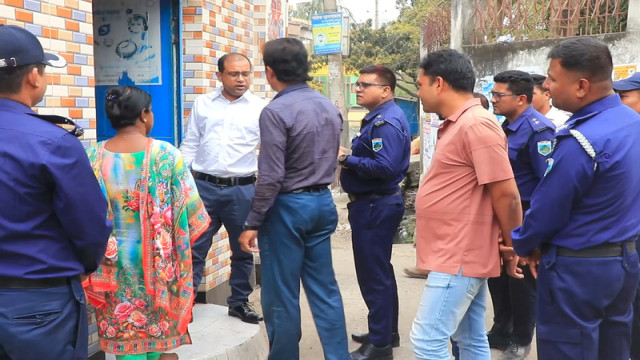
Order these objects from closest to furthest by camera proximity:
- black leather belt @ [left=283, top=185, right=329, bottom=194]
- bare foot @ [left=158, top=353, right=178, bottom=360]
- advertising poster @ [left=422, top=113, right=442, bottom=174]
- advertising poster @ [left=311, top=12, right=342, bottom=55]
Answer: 1. bare foot @ [left=158, top=353, right=178, bottom=360]
2. black leather belt @ [left=283, top=185, right=329, bottom=194]
3. advertising poster @ [left=422, top=113, right=442, bottom=174]
4. advertising poster @ [left=311, top=12, right=342, bottom=55]

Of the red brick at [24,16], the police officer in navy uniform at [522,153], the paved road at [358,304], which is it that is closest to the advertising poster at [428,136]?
the paved road at [358,304]

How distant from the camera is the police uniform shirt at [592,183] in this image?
93.4 inches

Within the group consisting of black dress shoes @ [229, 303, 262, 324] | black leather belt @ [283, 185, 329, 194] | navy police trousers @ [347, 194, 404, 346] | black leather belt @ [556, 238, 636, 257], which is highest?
black leather belt @ [283, 185, 329, 194]

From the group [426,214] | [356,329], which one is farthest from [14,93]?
[356,329]

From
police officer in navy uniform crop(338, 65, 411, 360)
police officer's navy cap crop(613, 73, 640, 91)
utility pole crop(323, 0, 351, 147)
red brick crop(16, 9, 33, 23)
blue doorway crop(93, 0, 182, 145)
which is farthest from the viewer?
utility pole crop(323, 0, 351, 147)

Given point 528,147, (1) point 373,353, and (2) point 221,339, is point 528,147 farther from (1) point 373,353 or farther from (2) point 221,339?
(2) point 221,339

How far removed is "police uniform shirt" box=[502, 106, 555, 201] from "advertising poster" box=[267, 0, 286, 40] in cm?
307

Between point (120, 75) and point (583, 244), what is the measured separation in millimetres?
3786

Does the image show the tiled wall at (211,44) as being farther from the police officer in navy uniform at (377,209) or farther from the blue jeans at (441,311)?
the blue jeans at (441,311)

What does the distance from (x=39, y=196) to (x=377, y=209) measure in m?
2.35

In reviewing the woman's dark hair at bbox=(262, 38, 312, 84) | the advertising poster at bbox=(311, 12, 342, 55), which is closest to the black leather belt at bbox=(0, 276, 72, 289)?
the woman's dark hair at bbox=(262, 38, 312, 84)

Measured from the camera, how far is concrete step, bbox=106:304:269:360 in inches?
146

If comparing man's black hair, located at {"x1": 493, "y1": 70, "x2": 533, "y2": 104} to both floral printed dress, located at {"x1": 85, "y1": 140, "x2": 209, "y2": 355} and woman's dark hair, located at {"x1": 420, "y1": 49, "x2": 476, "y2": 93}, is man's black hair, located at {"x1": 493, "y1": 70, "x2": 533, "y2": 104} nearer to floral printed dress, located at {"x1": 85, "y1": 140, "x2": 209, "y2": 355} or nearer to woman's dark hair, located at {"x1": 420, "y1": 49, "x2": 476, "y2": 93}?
woman's dark hair, located at {"x1": 420, "y1": 49, "x2": 476, "y2": 93}

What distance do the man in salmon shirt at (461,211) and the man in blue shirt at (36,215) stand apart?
59.3 inches
